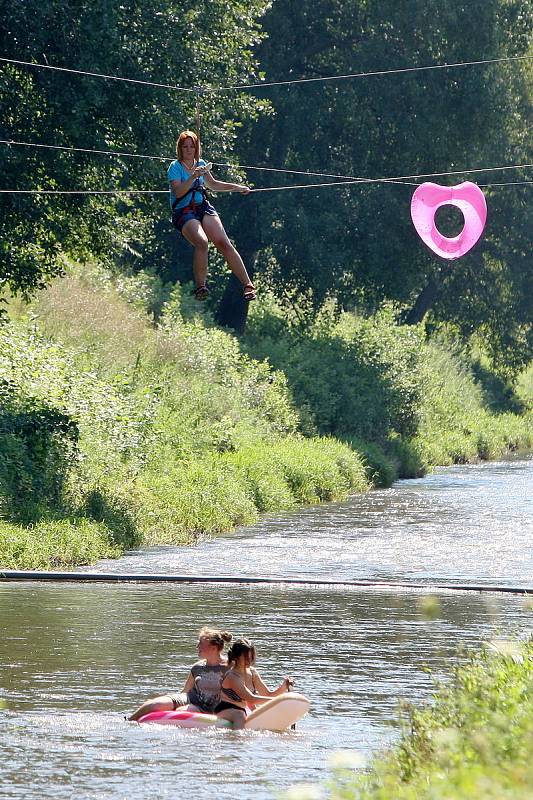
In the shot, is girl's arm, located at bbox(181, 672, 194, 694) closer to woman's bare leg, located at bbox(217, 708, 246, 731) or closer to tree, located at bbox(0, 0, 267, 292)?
woman's bare leg, located at bbox(217, 708, 246, 731)

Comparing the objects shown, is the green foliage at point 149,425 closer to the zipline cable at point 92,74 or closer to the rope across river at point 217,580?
the rope across river at point 217,580

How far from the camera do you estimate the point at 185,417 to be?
1294 inches

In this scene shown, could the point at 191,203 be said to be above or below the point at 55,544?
above

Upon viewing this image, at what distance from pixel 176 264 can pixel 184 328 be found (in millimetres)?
6495

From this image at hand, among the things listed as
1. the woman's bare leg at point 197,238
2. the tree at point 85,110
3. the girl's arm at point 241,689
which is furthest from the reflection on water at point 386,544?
the girl's arm at point 241,689

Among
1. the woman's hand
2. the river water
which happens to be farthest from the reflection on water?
the woman's hand

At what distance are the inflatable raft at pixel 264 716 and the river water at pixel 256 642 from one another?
0.47 ft

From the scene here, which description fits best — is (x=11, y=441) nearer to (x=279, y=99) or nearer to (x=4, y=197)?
(x=4, y=197)

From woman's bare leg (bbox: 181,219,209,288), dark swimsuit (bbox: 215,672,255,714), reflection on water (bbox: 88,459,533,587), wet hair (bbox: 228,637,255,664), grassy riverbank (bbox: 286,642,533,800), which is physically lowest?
reflection on water (bbox: 88,459,533,587)

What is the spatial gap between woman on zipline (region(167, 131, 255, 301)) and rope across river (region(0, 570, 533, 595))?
481 cm

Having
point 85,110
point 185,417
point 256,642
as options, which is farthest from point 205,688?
point 185,417

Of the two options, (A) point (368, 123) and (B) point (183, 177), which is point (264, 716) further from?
(A) point (368, 123)

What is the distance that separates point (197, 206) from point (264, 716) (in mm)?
6813

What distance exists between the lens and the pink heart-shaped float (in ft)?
63.4
